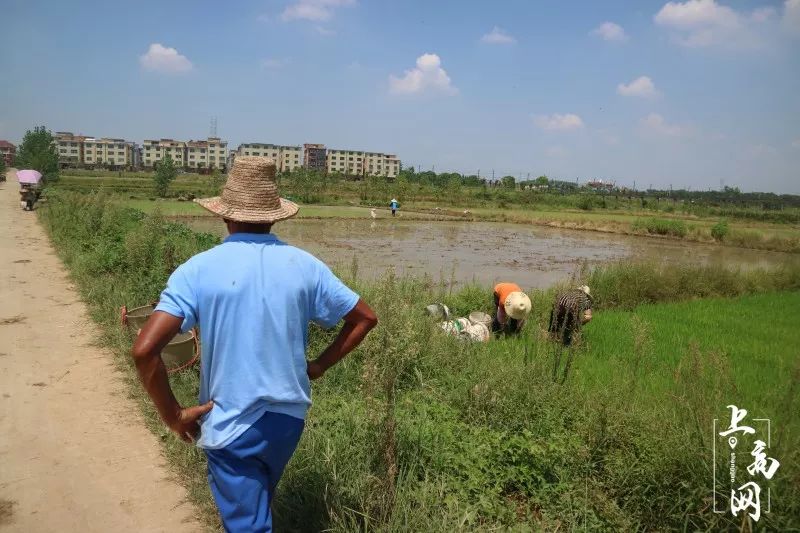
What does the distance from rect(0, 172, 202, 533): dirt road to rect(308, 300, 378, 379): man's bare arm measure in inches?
48.4

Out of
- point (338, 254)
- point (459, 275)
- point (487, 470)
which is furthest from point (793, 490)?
point (338, 254)

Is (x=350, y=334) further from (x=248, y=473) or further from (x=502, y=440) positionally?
(x=502, y=440)

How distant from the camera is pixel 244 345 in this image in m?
1.62

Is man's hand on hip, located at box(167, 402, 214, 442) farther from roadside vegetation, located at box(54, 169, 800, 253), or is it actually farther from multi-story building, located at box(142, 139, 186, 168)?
multi-story building, located at box(142, 139, 186, 168)

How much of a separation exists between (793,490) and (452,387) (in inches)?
85.4

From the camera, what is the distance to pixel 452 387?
154 inches

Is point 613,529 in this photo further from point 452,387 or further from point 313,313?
point 313,313

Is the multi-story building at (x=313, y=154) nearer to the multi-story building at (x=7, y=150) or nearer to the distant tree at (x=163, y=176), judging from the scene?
the multi-story building at (x=7, y=150)

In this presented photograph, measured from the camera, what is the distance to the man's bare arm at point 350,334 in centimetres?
190

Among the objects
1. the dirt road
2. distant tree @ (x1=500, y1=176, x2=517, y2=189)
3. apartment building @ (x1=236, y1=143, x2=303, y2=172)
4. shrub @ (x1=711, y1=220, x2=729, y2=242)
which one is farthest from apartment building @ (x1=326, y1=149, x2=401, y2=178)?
the dirt road

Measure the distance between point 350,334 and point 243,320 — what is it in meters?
0.47

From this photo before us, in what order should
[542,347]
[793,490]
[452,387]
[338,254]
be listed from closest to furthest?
[793,490], [452,387], [542,347], [338,254]

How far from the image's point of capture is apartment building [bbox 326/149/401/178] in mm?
114062

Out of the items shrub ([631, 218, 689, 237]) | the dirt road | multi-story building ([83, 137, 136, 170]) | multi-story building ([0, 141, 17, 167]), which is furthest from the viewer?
multi-story building ([0, 141, 17, 167])
